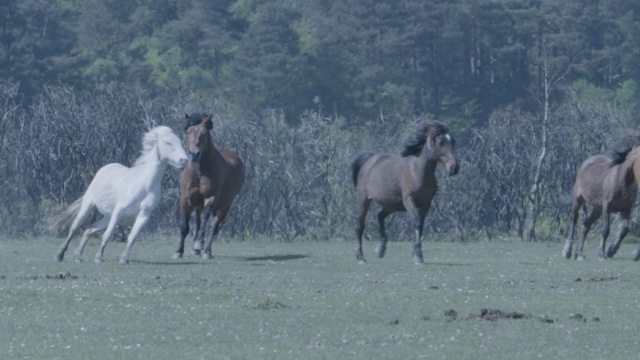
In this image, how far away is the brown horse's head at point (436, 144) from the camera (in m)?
20.4

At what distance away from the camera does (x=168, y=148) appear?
20672 mm

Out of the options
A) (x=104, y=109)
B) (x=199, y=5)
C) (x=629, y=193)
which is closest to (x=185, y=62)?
(x=199, y=5)

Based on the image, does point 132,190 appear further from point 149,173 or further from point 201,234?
point 201,234

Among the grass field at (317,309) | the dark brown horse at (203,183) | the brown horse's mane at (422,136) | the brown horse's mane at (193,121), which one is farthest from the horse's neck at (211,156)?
the brown horse's mane at (422,136)

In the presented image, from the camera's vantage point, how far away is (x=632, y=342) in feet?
39.0

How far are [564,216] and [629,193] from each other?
29.8ft

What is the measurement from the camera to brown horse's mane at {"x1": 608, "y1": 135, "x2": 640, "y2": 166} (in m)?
21.5

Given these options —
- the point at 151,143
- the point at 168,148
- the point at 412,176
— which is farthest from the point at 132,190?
the point at 412,176

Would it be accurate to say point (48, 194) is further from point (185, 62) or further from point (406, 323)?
point (185, 62)

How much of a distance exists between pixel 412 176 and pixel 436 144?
59 centimetres

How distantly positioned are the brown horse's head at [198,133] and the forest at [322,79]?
9.14 m

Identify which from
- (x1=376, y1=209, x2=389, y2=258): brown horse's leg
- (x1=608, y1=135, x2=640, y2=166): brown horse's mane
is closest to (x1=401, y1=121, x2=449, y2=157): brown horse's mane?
(x1=376, y1=209, x2=389, y2=258): brown horse's leg

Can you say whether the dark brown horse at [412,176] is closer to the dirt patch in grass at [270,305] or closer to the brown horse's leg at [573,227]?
the brown horse's leg at [573,227]

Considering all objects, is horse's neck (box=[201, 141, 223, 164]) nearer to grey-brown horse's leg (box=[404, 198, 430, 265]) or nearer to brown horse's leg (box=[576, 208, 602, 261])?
grey-brown horse's leg (box=[404, 198, 430, 265])
